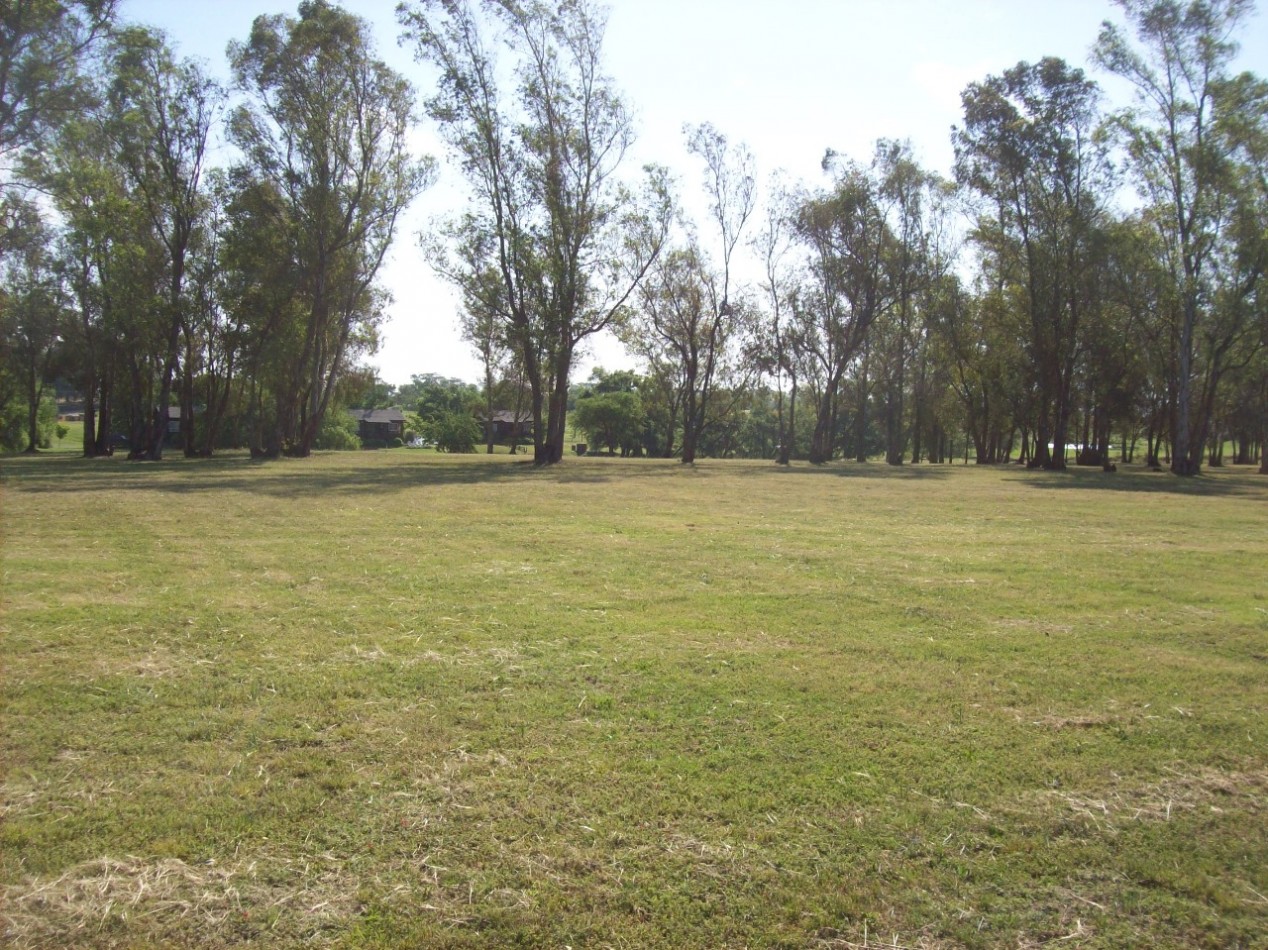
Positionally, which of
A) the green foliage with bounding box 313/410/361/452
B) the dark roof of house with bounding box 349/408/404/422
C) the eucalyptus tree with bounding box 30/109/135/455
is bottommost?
the green foliage with bounding box 313/410/361/452

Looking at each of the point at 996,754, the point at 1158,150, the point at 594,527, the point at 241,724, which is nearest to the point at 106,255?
the point at 594,527

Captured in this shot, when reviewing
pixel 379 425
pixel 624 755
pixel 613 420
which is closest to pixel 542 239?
pixel 624 755

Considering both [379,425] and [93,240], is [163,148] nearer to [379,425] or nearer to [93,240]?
[93,240]

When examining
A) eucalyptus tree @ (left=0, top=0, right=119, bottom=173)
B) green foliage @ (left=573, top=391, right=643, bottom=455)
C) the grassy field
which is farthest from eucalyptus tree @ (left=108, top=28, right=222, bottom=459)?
green foliage @ (left=573, top=391, right=643, bottom=455)

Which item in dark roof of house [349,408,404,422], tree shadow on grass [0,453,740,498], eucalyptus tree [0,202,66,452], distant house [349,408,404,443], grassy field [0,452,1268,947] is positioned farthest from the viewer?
dark roof of house [349,408,404,422]

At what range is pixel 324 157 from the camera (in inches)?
1480

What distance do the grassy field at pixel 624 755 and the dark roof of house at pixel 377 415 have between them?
104m

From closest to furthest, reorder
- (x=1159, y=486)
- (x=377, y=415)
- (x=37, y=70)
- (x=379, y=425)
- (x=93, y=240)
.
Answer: (x=37, y=70) < (x=1159, y=486) < (x=93, y=240) < (x=379, y=425) < (x=377, y=415)

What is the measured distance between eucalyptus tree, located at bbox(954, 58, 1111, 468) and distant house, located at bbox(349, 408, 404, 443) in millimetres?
84913

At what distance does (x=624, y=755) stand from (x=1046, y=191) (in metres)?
44.5

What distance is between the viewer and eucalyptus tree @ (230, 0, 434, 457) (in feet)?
119

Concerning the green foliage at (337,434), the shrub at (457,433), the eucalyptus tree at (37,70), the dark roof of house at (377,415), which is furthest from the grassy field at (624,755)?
the dark roof of house at (377,415)

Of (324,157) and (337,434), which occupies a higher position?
(324,157)

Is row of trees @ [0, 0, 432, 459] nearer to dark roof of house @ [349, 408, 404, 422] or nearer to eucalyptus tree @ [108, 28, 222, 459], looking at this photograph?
eucalyptus tree @ [108, 28, 222, 459]
